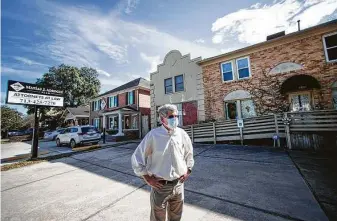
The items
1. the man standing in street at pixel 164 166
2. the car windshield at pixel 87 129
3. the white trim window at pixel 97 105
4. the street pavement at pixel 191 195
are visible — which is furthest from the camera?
the white trim window at pixel 97 105

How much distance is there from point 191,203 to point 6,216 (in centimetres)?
375

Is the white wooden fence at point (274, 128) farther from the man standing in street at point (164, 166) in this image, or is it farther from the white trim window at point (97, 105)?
the white trim window at point (97, 105)

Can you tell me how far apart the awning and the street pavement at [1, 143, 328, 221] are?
5.35 meters

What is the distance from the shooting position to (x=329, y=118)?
22.9 ft

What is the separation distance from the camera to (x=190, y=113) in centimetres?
1407

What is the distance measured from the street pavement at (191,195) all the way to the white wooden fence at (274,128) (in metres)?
2.62

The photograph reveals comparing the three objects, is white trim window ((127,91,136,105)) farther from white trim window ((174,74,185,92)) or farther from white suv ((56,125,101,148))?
white suv ((56,125,101,148))

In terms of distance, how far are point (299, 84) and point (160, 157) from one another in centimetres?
1051

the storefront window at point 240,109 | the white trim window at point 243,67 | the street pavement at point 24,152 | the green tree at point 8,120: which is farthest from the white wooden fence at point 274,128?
the green tree at point 8,120

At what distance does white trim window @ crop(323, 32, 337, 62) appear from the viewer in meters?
9.15

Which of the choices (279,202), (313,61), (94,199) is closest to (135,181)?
(94,199)

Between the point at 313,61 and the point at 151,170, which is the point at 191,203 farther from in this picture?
the point at 313,61

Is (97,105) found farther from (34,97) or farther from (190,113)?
(190,113)

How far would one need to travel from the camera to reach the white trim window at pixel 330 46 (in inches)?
360
